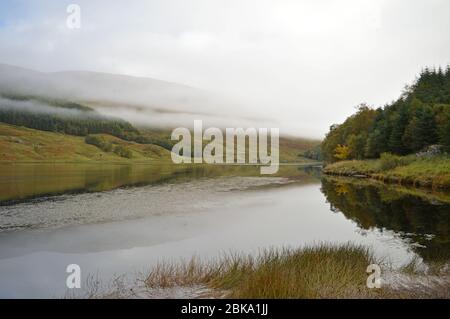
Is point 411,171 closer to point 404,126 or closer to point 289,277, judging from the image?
point 404,126

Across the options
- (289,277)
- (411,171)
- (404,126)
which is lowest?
(289,277)

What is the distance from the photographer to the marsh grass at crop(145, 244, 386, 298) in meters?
8.41

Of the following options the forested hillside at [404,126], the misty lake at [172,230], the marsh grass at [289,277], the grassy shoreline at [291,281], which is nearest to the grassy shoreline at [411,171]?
the forested hillside at [404,126]

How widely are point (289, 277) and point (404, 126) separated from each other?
61.6 metres

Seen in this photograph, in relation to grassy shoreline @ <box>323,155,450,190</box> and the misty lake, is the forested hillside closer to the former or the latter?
grassy shoreline @ <box>323,155,450,190</box>

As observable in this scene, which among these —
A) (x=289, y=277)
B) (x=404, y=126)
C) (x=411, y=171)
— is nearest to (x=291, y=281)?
(x=289, y=277)

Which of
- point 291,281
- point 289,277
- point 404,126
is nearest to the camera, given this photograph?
point 291,281

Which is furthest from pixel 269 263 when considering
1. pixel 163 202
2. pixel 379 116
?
pixel 379 116

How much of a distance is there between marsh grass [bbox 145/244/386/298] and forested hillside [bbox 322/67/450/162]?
1763 inches

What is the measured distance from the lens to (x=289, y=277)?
9.34m

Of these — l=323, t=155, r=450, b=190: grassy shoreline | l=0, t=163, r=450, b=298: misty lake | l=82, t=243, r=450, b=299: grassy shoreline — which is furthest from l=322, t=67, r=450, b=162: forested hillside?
l=82, t=243, r=450, b=299: grassy shoreline
